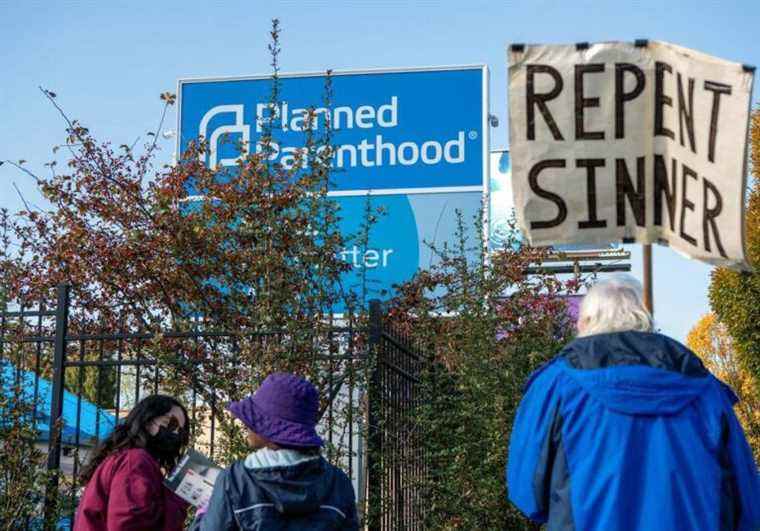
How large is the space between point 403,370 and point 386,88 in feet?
17.2

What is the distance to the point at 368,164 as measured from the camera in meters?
12.1

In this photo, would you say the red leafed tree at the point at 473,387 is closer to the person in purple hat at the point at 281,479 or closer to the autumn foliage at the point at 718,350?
the person in purple hat at the point at 281,479

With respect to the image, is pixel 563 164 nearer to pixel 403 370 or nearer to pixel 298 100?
pixel 403 370

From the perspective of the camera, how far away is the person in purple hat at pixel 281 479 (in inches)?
146

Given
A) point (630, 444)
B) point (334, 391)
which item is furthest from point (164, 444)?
point (630, 444)

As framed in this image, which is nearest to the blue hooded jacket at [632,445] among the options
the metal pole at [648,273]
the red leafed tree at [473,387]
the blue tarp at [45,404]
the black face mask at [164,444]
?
the metal pole at [648,273]

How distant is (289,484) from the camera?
379 centimetres

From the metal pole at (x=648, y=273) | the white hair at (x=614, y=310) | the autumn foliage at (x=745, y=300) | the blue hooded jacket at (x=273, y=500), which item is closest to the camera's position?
the white hair at (x=614, y=310)

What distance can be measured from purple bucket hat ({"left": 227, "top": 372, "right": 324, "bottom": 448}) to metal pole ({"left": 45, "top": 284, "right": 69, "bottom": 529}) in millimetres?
4046

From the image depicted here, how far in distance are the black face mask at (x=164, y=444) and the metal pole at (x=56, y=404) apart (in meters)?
2.89

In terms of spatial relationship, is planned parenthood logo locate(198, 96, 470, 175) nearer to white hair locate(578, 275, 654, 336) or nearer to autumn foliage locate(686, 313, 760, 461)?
white hair locate(578, 275, 654, 336)

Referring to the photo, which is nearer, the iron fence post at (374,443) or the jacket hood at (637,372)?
the jacket hood at (637,372)

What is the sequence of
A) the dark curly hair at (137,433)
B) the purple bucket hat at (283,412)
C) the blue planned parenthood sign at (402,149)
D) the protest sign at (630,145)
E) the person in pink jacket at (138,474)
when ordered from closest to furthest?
the purple bucket hat at (283,412), the protest sign at (630,145), the person in pink jacket at (138,474), the dark curly hair at (137,433), the blue planned parenthood sign at (402,149)

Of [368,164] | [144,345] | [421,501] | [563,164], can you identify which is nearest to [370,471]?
[421,501]
